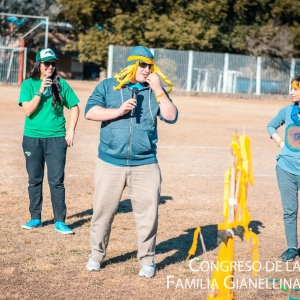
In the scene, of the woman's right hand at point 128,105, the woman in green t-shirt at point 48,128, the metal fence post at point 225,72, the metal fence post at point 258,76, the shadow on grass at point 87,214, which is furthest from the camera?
the metal fence post at point 258,76

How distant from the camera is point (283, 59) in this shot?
41.1 m

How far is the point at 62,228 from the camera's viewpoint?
8109 mm

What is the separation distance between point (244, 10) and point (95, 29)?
8.84m

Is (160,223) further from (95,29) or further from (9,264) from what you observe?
(95,29)

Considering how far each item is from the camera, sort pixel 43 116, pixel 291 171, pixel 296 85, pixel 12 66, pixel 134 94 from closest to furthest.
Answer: pixel 134 94, pixel 296 85, pixel 291 171, pixel 43 116, pixel 12 66

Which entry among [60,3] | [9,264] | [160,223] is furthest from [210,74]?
[9,264]

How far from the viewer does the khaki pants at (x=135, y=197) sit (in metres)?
6.43

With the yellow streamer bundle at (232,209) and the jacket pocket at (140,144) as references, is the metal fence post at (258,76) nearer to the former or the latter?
the jacket pocket at (140,144)

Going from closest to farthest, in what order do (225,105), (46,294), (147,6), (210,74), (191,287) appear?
(46,294) → (191,287) → (225,105) → (210,74) → (147,6)

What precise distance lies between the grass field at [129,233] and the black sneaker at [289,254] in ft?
0.29

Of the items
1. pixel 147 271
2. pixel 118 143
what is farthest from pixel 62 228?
pixel 118 143

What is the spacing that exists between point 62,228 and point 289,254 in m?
2.51

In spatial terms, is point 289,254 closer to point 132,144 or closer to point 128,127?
point 132,144

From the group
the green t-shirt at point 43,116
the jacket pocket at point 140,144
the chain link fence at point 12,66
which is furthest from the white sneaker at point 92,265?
the chain link fence at point 12,66
